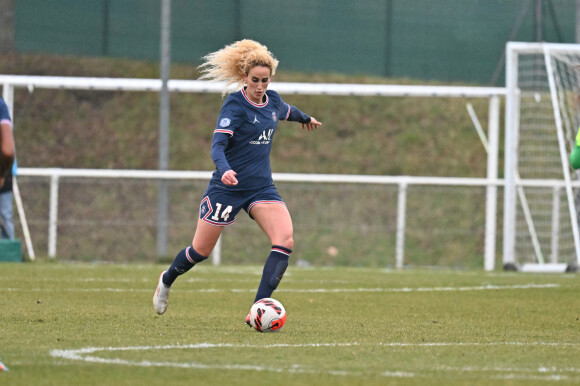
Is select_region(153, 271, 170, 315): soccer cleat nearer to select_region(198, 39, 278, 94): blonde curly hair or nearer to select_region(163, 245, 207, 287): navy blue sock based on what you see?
select_region(163, 245, 207, 287): navy blue sock

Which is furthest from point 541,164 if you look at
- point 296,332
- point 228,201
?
point 296,332

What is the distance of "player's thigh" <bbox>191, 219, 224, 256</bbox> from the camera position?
7504 mm

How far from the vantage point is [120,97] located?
2450 centimetres

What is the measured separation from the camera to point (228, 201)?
7438 millimetres

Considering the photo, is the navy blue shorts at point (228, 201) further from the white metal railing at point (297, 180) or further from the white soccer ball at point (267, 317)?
the white metal railing at point (297, 180)

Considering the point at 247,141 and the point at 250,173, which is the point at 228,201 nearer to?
the point at 250,173

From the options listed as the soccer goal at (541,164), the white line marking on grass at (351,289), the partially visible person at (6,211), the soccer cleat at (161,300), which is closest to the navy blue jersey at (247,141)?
the soccer cleat at (161,300)

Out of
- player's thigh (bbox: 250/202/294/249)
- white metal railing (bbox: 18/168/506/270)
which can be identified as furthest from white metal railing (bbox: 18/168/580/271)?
player's thigh (bbox: 250/202/294/249)

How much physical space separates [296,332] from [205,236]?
1057 millimetres

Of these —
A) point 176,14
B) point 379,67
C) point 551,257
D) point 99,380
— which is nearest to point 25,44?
point 176,14

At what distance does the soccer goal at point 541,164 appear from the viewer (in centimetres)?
1481

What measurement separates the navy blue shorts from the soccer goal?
20.1 ft

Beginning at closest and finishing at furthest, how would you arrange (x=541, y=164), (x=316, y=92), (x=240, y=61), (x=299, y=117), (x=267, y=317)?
(x=267, y=317) → (x=240, y=61) → (x=299, y=117) → (x=316, y=92) → (x=541, y=164)

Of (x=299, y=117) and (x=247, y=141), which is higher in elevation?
(x=299, y=117)
